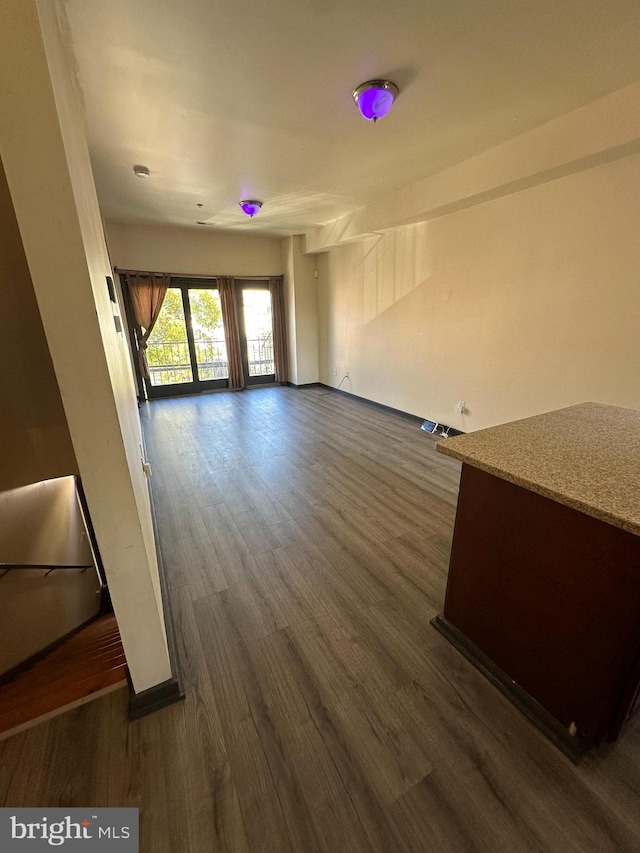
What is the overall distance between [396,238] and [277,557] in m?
Result: 4.07

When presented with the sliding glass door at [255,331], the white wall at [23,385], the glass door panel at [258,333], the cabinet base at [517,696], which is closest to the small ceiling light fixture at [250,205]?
the sliding glass door at [255,331]

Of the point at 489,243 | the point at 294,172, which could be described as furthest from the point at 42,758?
the point at 489,243

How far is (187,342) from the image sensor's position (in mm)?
5891

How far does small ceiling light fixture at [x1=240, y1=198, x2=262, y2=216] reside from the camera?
12.7 ft

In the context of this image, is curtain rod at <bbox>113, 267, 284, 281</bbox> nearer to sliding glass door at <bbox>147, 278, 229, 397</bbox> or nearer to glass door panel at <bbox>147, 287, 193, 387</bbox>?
sliding glass door at <bbox>147, 278, 229, 397</bbox>

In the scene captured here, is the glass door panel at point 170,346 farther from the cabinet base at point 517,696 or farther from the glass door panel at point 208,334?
the cabinet base at point 517,696

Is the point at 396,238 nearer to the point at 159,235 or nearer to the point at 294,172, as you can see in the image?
the point at 294,172

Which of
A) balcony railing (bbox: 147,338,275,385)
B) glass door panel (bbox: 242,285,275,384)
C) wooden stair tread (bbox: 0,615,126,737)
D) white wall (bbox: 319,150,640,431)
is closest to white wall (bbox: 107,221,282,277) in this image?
glass door panel (bbox: 242,285,275,384)

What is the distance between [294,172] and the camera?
3.17 m

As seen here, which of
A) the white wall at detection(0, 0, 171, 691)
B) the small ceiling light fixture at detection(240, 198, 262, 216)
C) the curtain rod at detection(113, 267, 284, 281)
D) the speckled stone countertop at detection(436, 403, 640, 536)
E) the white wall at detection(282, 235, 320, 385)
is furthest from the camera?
the white wall at detection(282, 235, 320, 385)

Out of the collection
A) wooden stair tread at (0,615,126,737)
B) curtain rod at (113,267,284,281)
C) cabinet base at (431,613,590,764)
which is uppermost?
curtain rod at (113,267,284,281)

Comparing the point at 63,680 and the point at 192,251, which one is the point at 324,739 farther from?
the point at 192,251

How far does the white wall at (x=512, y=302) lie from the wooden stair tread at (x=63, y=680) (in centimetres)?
353

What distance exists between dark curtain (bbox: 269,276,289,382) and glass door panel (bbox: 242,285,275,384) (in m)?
0.11
